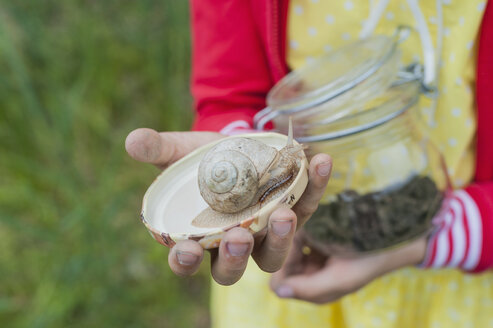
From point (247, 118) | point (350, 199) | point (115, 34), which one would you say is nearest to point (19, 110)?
point (115, 34)

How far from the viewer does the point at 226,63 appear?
2.73 feet

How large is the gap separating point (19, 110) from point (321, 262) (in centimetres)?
103

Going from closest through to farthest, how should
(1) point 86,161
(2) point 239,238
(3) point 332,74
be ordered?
1. (2) point 239,238
2. (3) point 332,74
3. (1) point 86,161

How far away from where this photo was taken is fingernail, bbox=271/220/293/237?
Result: 1.64 feet

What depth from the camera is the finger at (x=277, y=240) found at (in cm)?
50

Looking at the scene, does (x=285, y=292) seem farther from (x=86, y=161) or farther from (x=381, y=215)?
(x=86, y=161)

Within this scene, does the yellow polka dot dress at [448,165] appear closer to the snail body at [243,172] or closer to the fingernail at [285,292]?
the fingernail at [285,292]

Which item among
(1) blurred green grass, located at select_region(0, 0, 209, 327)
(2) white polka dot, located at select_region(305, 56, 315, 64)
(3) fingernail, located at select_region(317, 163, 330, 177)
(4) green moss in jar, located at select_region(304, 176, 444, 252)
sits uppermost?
(3) fingernail, located at select_region(317, 163, 330, 177)

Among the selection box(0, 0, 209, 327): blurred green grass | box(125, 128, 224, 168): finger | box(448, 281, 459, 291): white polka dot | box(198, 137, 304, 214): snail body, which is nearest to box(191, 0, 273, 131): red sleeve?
box(125, 128, 224, 168): finger

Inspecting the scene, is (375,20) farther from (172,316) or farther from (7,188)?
(7,188)

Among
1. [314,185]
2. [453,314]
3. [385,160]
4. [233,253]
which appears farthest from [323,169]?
[453,314]

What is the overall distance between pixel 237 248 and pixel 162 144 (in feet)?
0.67

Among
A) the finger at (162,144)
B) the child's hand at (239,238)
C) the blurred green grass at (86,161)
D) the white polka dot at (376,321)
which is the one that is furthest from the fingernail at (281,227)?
the blurred green grass at (86,161)

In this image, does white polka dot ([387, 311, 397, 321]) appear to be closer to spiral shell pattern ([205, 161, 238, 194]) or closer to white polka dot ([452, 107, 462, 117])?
white polka dot ([452, 107, 462, 117])
